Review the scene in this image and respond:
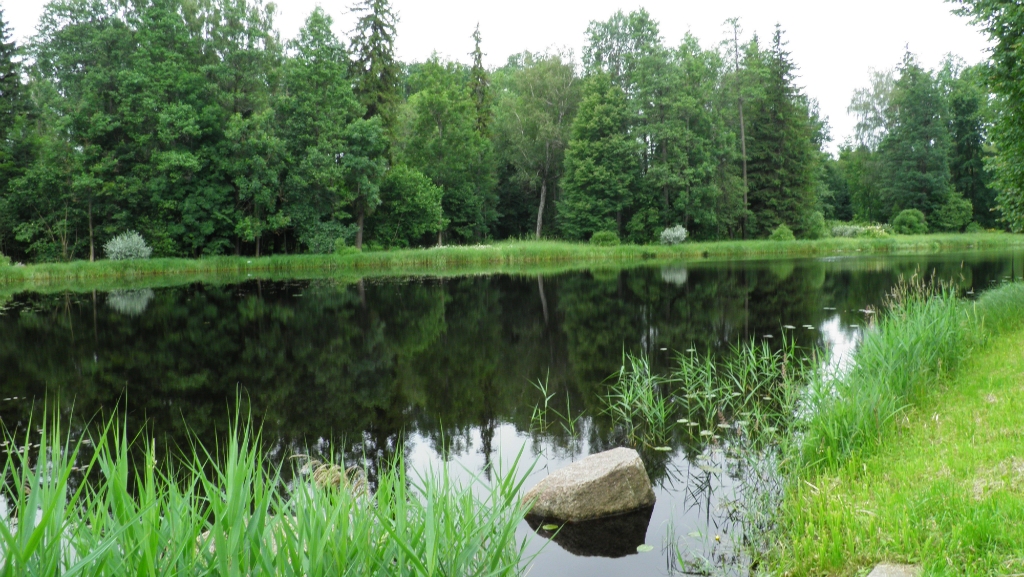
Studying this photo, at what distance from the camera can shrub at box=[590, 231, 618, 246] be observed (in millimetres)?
37438

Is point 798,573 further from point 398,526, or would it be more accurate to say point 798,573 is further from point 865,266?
point 865,266

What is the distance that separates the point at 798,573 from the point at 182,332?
1294 centimetres

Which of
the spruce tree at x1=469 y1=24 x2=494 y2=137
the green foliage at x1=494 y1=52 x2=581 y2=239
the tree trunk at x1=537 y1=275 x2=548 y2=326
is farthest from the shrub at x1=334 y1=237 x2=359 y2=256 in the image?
the spruce tree at x1=469 y1=24 x2=494 y2=137

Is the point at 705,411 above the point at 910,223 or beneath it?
beneath

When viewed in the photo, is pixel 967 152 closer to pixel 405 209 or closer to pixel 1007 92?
pixel 405 209

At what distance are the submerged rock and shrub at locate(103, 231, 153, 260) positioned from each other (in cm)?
2957

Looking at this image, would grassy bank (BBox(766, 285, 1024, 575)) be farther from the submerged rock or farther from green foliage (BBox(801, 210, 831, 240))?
green foliage (BBox(801, 210, 831, 240))

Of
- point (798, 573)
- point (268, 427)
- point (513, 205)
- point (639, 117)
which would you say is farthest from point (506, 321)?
point (513, 205)

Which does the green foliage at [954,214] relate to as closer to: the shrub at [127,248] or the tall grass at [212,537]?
the shrub at [127,248]

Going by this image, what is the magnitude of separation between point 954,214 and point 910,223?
13.0 ft

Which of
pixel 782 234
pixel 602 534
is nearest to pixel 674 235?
pixel 782 234

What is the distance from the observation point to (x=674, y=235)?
124ft

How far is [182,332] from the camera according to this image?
534 inches

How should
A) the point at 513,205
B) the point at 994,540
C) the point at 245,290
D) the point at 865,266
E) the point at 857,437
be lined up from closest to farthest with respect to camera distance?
the point at 994,540 < the point at 857,437 < the point at 245,290 < the point at 865,266 < the point at 513,205
